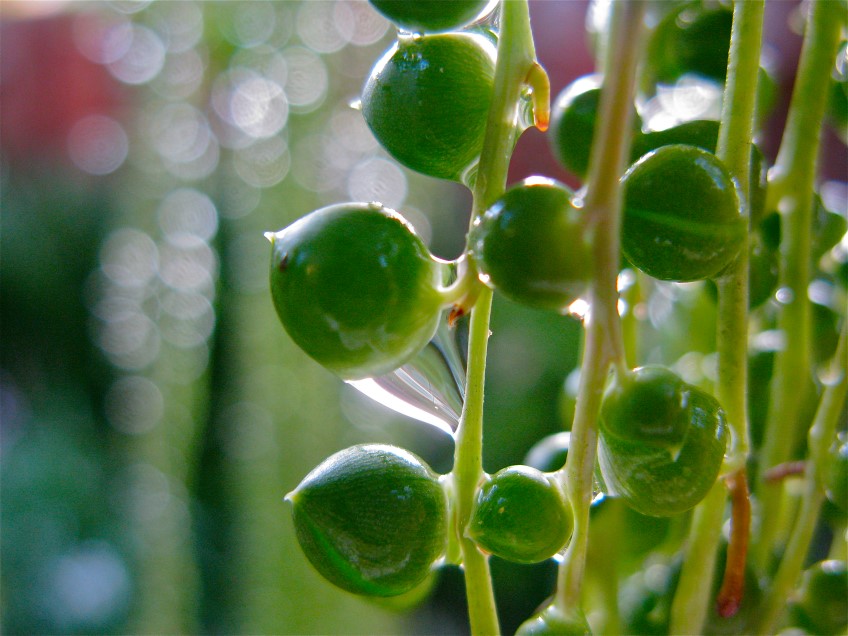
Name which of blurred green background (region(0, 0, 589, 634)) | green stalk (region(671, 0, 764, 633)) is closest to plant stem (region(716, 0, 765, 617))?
green stalk (region(671, 0, 764, 633))

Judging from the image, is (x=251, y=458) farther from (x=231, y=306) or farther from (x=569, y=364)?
(x=569, y=364)

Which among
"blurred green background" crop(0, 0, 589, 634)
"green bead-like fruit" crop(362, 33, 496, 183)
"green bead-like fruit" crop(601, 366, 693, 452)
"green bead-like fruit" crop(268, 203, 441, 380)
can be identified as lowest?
"blurred green background" crop(0, 0, 589, 634)

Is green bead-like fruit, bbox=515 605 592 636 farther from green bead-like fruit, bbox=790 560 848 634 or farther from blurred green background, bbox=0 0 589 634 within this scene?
blurred green background, bbox=0 0 589 634

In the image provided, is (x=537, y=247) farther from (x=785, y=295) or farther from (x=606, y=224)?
(x=785, y=295)

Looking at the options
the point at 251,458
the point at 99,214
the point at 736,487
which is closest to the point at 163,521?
the point at 251,458

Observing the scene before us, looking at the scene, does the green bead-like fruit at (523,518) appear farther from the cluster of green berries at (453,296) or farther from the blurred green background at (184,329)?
the blurred green background at (184,329)

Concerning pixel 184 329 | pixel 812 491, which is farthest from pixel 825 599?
pixel 184 329

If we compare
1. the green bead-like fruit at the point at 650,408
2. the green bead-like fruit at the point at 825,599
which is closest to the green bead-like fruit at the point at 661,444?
the green bead-like fruit at the point at 650,408
